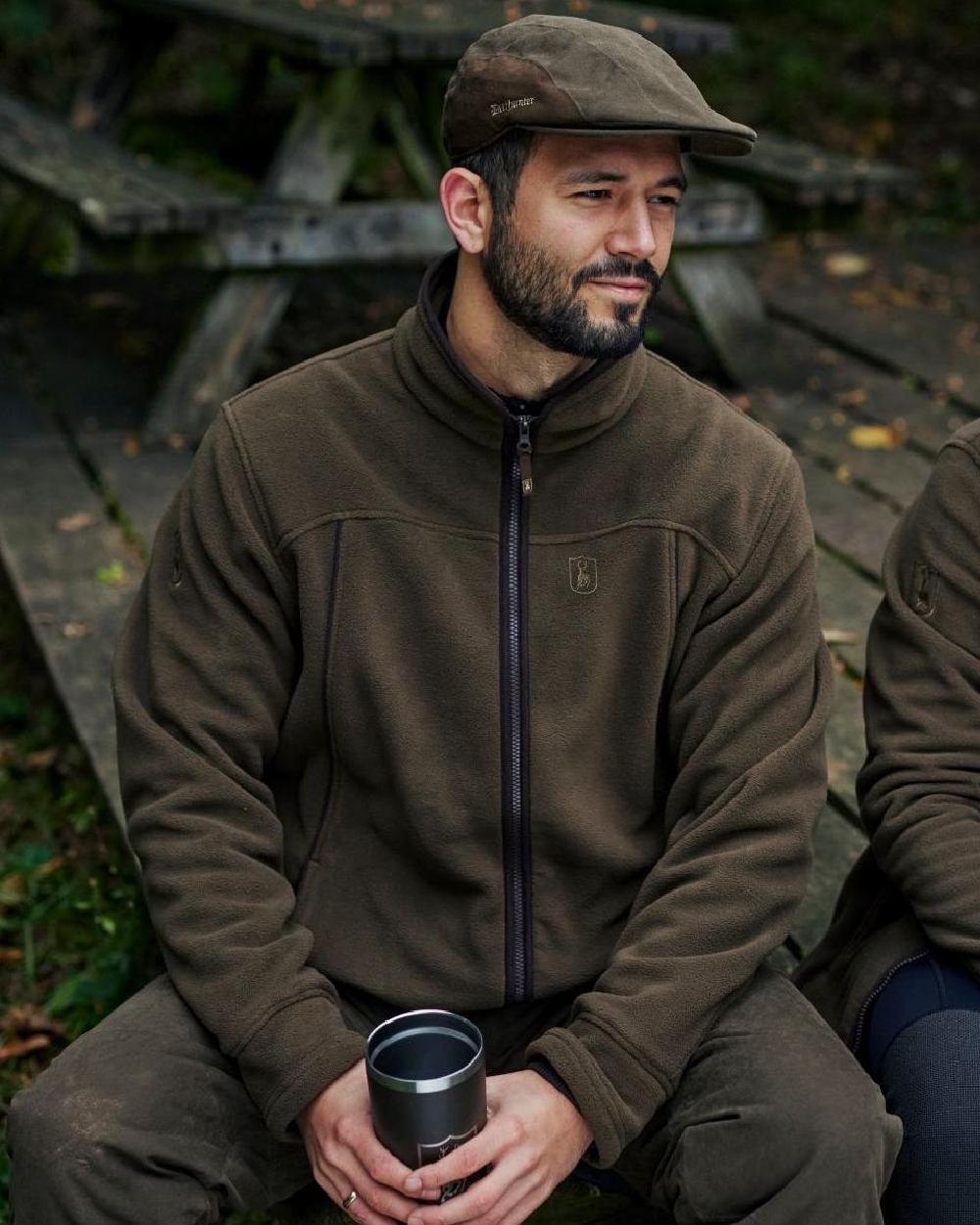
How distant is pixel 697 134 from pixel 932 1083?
51.6 inches

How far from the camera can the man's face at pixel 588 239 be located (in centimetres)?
253

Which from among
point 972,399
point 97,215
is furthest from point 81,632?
point 972,399

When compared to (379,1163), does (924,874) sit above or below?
above

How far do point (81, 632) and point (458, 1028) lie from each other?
2.40 meters

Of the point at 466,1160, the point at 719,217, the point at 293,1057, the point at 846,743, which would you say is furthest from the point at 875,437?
the point at 466,1160

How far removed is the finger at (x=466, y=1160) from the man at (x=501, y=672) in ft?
0.53

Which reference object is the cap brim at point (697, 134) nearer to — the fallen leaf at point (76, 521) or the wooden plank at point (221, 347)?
the fallen leaf at point (76, 521)

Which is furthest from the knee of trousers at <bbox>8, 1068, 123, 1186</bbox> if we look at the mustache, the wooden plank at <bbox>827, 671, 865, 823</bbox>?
the wooden plank at <bbox>827, 671, 865, 823</bbox>

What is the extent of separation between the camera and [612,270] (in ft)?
8.41

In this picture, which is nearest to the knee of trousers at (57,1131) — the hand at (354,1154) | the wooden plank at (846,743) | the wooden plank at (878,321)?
the hand at (354,1154)

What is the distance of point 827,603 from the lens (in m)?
4.51

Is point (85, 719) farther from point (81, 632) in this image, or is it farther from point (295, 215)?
point (295, 215)

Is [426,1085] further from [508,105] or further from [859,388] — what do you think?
[859,388]

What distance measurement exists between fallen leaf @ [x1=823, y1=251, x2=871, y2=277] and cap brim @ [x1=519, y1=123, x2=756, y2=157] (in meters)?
5.06
